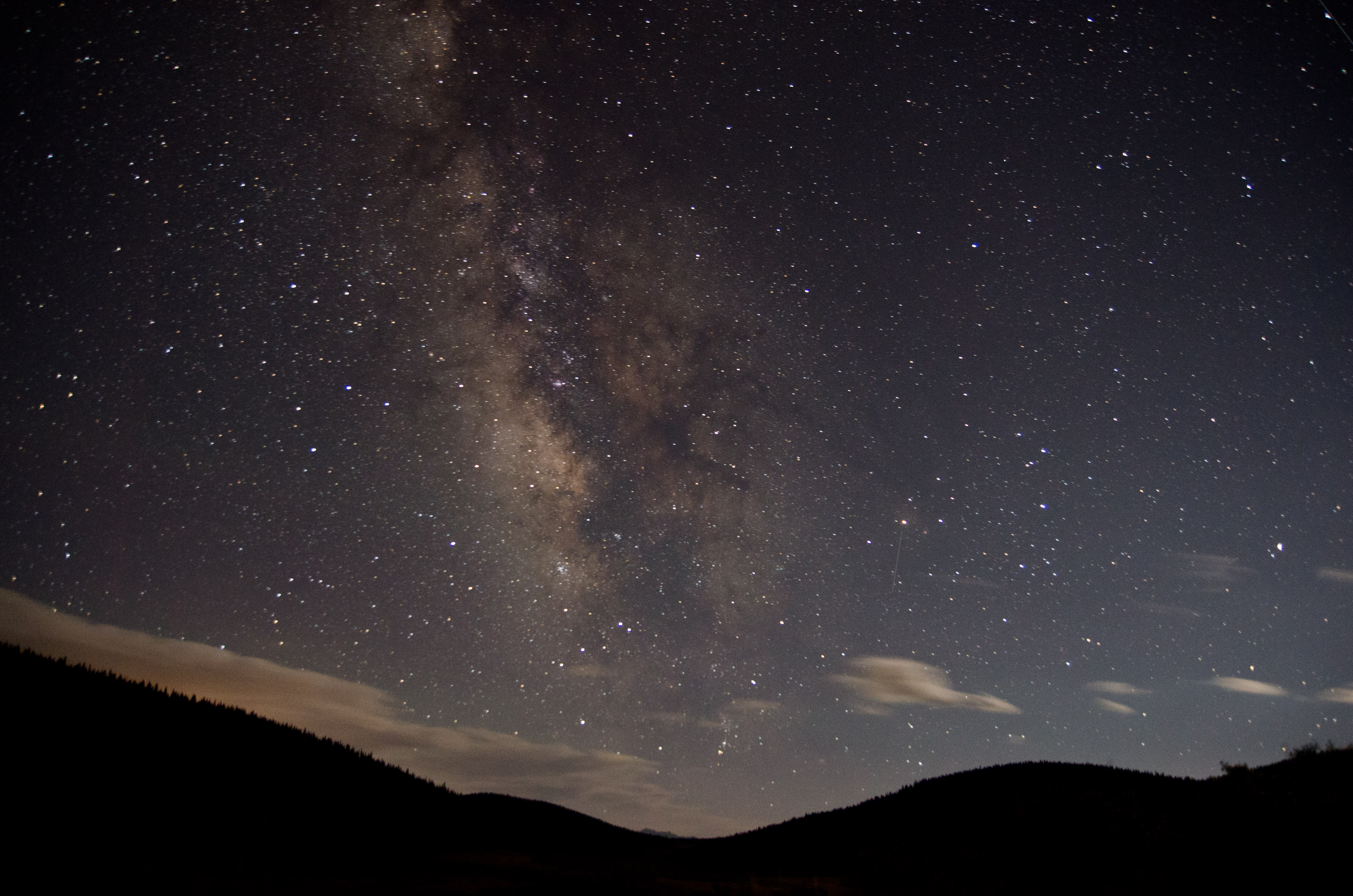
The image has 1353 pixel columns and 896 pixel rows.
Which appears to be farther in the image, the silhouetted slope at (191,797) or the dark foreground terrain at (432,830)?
the dark foreground terrain at (432,830)

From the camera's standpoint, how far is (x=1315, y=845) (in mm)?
11500

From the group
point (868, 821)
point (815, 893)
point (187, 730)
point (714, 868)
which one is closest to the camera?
point (815, 893)

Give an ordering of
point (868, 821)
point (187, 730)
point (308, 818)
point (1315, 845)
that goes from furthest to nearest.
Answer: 1. point (868, 821)
2. point (187, 730)
3. point (308, 818)
4. point (1315, 845)

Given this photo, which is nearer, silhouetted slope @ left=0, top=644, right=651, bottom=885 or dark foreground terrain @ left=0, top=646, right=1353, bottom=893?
silhouetted slope @ left=0, top=644, right=651, bottom=885

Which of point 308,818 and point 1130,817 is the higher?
point 1130,817

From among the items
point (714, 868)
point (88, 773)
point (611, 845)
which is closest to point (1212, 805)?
point (714, 868)

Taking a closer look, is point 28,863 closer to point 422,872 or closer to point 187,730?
point 422,872

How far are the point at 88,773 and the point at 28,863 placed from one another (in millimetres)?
4899

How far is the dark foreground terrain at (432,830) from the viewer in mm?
10844

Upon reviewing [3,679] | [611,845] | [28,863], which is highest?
[3,679]

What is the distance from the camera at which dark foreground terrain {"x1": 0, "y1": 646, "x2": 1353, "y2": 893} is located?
35.6 ft

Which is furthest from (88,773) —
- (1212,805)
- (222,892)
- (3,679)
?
(1212,805)

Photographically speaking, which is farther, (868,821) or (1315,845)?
(868,821)

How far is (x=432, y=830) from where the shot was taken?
19047mm
